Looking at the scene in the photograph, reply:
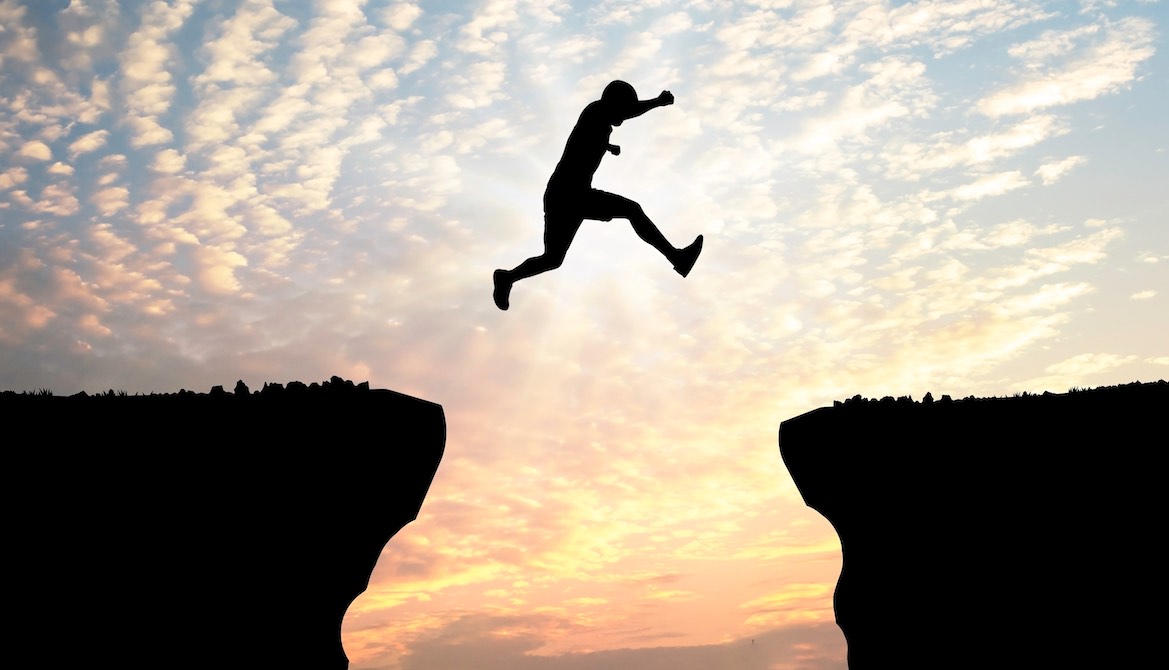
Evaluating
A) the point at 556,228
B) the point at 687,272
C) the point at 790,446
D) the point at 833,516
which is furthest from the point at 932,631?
the point at 556,228

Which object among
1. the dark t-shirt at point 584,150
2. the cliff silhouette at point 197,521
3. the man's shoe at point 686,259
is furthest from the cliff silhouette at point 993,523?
the cliff silhouette at point 197,521

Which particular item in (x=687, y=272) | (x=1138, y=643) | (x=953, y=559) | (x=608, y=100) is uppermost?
(x=608, y=100)

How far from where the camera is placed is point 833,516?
873 cm

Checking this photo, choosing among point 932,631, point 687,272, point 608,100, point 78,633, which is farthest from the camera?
point 687,272

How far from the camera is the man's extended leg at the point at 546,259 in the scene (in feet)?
32.6

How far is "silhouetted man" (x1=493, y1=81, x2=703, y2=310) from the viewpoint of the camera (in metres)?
9.62

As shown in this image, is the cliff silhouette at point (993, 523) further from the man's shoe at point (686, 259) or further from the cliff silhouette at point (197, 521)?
the cliff silhouette at point (197, 521)

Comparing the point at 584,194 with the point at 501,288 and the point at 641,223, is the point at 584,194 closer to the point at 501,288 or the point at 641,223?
the point at 641,223

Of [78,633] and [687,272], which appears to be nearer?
[78,633]

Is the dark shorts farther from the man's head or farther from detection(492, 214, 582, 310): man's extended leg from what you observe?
the man's head

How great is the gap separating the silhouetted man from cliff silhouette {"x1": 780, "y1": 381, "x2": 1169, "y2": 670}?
2.77 meters

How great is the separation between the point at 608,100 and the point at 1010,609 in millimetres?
5640

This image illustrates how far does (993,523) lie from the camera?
27.5 feet

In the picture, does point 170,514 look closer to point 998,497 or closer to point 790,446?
point 790,446
